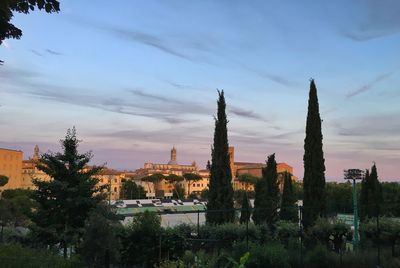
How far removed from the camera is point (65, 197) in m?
15.7

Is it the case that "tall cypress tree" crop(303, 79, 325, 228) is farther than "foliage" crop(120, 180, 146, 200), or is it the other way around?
"foliage" crop(120, 180, 146, 200)

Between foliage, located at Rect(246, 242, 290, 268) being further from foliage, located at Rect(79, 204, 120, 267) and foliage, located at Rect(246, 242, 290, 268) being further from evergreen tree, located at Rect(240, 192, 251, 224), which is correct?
foliage, located at Rect(79, 204, 120, 267)

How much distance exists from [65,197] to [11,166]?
104m

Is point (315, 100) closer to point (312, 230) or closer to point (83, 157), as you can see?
point (312, 230)

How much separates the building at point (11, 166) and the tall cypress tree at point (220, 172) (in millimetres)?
94818

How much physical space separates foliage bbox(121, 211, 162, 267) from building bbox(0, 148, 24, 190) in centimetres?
10168

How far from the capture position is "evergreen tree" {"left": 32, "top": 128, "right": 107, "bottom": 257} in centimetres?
1538

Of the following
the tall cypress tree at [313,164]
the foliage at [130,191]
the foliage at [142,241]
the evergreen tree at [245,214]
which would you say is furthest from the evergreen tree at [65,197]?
the foliage at [130,191]

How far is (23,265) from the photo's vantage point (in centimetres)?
845

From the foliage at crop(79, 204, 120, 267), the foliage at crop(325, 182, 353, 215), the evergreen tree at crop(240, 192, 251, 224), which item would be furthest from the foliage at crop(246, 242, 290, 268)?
the foliage at crop(325, 182, 353, 215)

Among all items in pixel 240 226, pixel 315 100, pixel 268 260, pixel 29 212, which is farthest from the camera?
pixel 315 100

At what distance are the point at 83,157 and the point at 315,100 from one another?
1323 cm

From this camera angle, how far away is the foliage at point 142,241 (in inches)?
498

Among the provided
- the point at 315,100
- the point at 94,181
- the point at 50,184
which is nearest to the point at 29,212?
the point at 50,184
